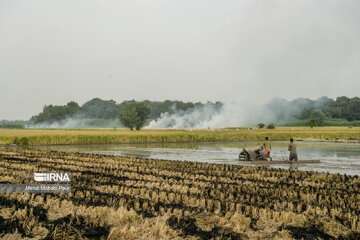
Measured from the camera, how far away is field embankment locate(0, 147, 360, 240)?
294 inches

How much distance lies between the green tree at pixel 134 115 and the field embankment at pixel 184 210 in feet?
252

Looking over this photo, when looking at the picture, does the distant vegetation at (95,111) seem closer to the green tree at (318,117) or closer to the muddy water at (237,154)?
the green tree at (318,117)

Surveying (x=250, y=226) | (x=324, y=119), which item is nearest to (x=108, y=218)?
(x=250, y=226)

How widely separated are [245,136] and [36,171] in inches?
1712

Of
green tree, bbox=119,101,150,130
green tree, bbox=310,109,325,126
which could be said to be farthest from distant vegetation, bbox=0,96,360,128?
green tree, bbox=119,101,150,130

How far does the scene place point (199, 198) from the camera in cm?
1063

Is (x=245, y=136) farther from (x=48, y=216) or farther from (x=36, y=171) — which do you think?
(x=48, y=216)

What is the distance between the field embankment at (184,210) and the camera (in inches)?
294

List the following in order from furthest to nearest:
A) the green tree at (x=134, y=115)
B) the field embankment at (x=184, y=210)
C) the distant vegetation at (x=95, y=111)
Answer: the distant vegetation at (x=95, y=111), the green tree at (x=134, y=115), the field embankment at (x=184, y=210)

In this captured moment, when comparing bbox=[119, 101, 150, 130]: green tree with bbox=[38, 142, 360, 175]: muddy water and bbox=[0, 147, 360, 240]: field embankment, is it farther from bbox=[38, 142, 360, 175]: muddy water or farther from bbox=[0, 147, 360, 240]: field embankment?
bbox=[0, 147, 360, 240]: field embankment

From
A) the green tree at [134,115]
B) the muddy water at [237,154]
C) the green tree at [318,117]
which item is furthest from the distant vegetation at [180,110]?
the muddy water at [237,154]

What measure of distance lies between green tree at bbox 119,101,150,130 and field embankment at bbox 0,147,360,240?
3020 inches

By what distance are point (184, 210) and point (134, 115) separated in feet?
272

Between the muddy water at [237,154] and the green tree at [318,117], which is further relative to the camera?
the green tree at [318,117]
